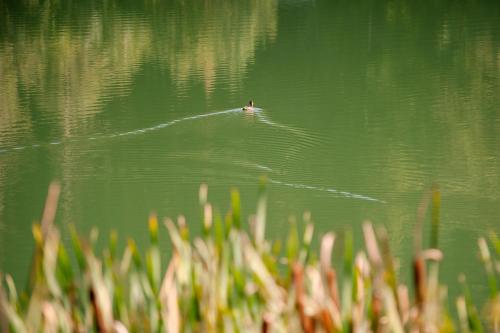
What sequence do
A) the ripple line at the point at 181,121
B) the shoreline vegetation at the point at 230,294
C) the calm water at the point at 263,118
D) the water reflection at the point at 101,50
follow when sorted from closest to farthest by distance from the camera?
the shoreline vegetation at the point at 230,294, the calm water at the point at 263,118, the ripple line at the point at 181,121, the water reflection at the point at 101,50

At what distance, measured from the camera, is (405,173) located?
927cm

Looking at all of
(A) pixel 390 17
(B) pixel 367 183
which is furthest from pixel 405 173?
(A) pixel 390 17

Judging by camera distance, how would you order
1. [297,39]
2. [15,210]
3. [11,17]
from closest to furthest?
[15,210] → [297,39] → [11,17]

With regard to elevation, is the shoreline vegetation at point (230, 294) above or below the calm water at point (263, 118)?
above

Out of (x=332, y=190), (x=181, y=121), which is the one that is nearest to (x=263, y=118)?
(x=181, y=121)

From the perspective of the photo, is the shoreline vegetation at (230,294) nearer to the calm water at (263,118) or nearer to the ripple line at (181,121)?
the calm water at (263,118)

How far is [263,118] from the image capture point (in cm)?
1120

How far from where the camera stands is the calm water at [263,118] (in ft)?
28.6

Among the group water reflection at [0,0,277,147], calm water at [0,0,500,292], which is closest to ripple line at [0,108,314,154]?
calm water at [0,0,500,292]

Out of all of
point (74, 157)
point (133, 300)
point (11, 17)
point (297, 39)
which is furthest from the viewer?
point (11, 17)

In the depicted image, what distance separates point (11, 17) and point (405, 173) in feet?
39.4

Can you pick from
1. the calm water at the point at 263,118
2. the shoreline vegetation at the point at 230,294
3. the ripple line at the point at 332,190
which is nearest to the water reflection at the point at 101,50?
the calm water at the point at 263,118

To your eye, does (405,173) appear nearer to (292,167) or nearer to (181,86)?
(292,167)

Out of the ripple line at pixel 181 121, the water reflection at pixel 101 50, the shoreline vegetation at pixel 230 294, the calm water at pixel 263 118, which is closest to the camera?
the shoreline vegetation at pixel 230 294
